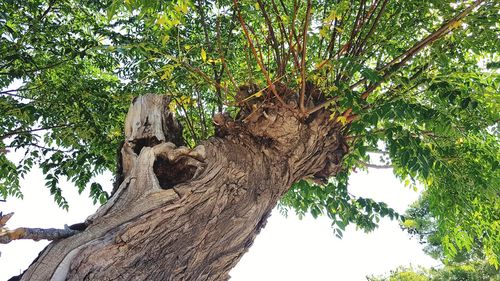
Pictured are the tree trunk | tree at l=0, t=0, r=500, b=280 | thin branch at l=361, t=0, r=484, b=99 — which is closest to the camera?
the tree trunk

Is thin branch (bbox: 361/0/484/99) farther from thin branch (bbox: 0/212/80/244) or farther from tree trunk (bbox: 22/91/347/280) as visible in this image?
thin branch (bbox: 0/212/80/244)

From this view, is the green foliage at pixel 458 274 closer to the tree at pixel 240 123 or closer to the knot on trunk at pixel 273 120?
the tree at pixel 240 123

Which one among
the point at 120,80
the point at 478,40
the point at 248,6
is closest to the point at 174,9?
the point at 248,6

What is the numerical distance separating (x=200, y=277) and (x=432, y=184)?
274cm

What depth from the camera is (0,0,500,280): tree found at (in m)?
2.04

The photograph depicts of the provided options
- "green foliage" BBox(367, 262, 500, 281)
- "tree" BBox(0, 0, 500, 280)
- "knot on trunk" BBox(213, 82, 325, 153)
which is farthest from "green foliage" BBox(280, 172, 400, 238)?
"green foliage" BBox(367, 262, 500, 281)

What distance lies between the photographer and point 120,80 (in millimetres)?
4629

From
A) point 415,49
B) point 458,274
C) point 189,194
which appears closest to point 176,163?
point 189,194

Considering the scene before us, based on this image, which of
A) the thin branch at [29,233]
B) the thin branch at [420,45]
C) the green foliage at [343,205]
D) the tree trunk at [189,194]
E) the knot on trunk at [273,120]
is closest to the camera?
the thin branch at [29,233]

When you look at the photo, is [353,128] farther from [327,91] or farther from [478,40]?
[478,40]

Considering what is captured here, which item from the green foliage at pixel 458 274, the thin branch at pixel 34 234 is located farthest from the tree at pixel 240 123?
the green foliage at pixel 458 274

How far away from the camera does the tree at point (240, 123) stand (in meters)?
2.04

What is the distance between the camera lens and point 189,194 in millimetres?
2180

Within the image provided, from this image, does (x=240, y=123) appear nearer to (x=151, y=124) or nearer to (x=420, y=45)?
(x=151, y=124)
